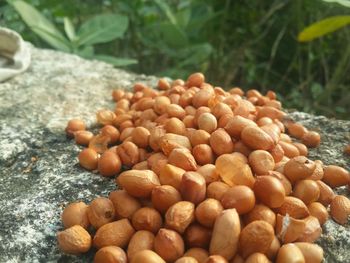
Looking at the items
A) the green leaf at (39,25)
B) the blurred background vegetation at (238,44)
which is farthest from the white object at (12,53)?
the blurred background vegetation at (238,44)

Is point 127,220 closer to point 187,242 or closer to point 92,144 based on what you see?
point 187,242

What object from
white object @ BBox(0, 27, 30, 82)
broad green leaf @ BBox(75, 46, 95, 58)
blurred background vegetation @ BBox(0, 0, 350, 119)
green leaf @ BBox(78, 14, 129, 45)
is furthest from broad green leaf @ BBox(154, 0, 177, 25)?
white object @ BBox(0, 27, 30, 82)

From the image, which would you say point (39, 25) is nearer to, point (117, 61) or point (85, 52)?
point (85, 52)

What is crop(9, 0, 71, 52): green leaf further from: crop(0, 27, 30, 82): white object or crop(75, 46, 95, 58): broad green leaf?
crop(0, 27, 30, 82): white object

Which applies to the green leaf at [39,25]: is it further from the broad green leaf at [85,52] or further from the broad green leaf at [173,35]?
the broad green leaf at [173,35]

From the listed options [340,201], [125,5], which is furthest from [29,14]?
[340,201]
